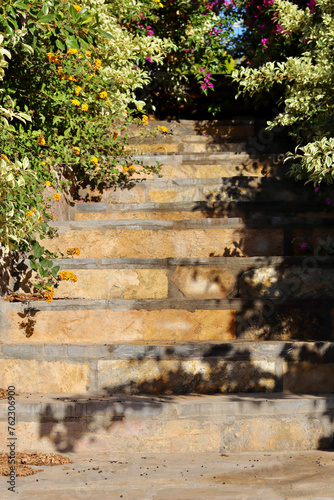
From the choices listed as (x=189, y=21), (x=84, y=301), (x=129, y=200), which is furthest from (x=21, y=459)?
(x=189, y=21)

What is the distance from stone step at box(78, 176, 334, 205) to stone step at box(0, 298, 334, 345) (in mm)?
1969

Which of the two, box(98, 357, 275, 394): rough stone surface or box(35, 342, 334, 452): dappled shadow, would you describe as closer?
box(35, 342, 334, 452): dappled shadow

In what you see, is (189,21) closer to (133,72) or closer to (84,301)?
(133,72)

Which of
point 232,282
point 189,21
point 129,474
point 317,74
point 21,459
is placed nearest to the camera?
point 129,474

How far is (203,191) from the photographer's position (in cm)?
587

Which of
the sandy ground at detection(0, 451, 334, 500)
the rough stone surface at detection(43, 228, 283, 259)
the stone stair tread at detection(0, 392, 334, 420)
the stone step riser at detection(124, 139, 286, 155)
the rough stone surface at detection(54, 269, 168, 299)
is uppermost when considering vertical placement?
the stone step riser at detection(124, 139, 286, 155)

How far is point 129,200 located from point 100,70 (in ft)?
4.52

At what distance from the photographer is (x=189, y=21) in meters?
8.55

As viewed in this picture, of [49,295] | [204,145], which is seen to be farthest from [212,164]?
[49,295]

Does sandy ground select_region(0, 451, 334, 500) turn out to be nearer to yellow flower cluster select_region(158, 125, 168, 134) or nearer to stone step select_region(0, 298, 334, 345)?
stone step select_region(0, 298, 334, 345)

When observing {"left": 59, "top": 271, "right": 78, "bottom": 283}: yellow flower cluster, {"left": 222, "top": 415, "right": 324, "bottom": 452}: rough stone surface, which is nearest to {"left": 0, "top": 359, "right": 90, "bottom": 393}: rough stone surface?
{"left": 59, "top": 271, "right": 78, "bottom": 283}: yellow flower cluster

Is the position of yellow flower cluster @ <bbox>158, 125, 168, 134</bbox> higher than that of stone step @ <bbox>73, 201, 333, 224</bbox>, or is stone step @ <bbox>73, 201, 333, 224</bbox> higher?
yellow flower cluster @ <bbox>158, 125, 168, 134</bbox>

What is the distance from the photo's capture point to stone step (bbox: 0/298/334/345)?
3.82m

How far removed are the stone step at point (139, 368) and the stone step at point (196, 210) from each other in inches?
77.9
